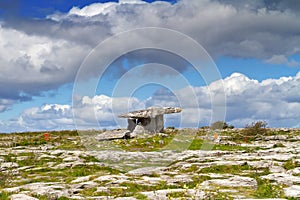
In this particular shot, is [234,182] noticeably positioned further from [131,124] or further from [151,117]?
[131,124]

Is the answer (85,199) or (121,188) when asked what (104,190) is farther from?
(85,199)

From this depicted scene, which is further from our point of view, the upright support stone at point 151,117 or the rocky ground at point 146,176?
the upright support stone at point 151,117

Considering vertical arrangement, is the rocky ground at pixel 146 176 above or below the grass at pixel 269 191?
above

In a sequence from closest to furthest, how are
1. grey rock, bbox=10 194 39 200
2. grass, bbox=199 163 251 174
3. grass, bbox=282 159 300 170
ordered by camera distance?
grey rock, bbox=10 194 39 200
grass, bbox=282 159 300 170
grass, bbox=199 163 251 174

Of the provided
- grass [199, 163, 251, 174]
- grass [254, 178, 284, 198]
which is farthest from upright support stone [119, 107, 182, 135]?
grass [254, 178, 284, 198]

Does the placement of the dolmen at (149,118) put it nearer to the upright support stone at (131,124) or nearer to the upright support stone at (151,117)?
the upright support stone at (151,117)

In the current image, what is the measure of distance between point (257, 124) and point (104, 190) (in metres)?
40.7

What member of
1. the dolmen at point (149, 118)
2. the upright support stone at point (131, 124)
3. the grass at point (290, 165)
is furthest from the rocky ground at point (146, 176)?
the upright support stone at point (131, 124)

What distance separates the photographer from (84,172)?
23656mm

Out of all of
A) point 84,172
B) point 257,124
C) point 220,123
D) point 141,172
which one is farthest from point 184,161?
point 220,123

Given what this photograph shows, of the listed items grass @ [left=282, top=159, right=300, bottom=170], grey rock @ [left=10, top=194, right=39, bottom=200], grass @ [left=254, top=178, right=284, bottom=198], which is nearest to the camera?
grass @ [left=254, top=178, right=284, bottom=198]

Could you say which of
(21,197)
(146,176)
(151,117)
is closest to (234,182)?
(146,176)

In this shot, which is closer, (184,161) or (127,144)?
(184,161)

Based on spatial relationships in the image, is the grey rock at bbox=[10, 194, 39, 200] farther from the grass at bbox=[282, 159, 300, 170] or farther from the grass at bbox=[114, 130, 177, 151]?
the grass at bbox=[114, 130, 177, 151]
